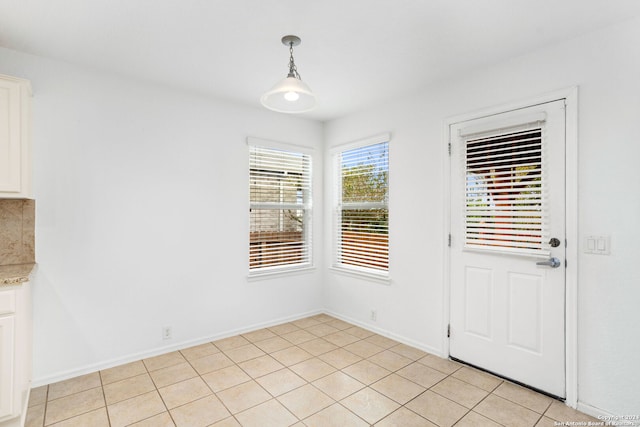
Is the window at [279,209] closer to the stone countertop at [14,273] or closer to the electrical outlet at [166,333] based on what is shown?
the electrical outlet at [166,333]

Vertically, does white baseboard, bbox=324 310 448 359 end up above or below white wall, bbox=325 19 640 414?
below

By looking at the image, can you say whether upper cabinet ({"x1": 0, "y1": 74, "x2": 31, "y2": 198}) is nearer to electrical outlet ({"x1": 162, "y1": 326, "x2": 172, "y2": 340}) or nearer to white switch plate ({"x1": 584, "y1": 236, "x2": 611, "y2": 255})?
electrical outlet ({"x1": 162, "y1": 326, "x2": 172, "y2": 340})

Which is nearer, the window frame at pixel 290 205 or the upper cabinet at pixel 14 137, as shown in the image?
the upper cabinet at pixel 14 137

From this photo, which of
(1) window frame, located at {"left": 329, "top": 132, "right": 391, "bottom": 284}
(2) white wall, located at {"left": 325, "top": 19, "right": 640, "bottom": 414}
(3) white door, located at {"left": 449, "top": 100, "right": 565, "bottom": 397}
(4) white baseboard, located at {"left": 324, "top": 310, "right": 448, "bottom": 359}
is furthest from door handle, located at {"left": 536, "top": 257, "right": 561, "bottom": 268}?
(1) window frame, located at {"left": 329, "top": 132, "right": 391, "bottom": 284}

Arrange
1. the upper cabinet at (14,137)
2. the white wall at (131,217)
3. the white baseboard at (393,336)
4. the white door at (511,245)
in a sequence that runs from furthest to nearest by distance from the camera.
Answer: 1. the white baseboard at (393,336)
2. the white wall at (131,217)
3. the white door at (511,245)
4. the upper cabinet at (14,137)

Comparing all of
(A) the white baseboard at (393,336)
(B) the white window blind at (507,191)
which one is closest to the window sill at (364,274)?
(A) the white baseboard at (393,336)

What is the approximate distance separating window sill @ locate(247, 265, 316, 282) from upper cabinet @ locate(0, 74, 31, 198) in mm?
2092

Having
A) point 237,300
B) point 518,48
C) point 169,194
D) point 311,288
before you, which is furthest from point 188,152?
point 518,48

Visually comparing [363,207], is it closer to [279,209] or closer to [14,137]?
[279,209]

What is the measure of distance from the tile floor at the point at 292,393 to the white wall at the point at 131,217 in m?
0.32

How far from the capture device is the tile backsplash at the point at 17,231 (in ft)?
8.02

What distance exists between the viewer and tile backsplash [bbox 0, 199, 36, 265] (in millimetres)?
2443

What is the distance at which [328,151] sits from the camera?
4273 mm

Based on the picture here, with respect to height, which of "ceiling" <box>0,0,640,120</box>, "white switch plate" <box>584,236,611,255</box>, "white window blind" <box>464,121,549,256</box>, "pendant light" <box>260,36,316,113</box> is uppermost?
"ceiling" <box>0,0,640,120</box>
